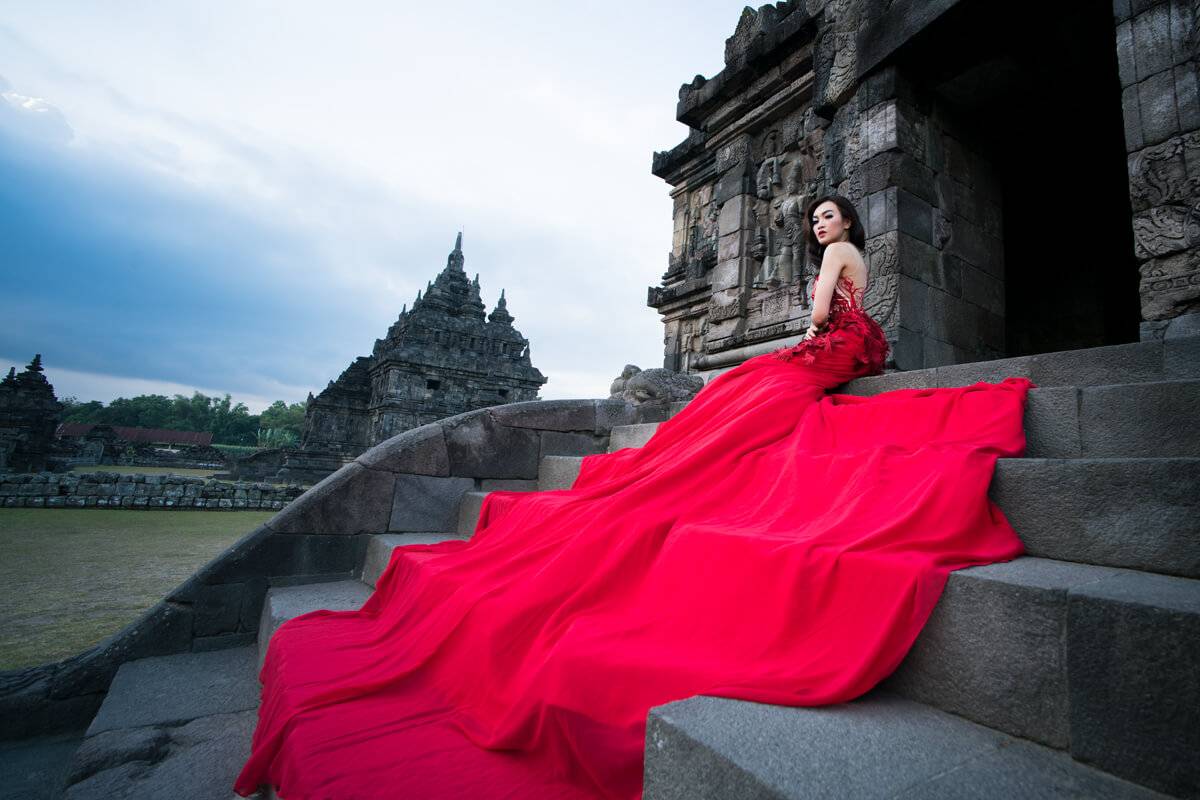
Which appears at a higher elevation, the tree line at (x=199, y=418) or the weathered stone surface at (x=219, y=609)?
the tree line at (x=199, y=418)

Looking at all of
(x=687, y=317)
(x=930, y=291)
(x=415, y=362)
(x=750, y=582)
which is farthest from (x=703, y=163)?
(x=415, y=362)

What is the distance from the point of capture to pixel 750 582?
54.4 inches

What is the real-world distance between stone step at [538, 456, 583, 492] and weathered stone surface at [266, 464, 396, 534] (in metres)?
0.98

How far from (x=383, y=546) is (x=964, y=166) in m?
5.08

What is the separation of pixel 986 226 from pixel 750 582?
451 cm

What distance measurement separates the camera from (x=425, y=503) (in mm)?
3469

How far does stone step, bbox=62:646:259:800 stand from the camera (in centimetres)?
162

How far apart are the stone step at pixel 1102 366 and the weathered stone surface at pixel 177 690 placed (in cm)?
334

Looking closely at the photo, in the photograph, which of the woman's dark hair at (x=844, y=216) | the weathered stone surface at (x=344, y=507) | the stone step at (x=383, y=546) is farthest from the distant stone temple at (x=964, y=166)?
the weathered stone surface at (x=344, y=507)

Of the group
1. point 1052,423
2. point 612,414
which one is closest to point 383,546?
point 612,414

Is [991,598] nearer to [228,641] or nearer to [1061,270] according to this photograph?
[228,641]

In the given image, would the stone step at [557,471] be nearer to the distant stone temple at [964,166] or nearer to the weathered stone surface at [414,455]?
the weathered stone surface at [414,455]

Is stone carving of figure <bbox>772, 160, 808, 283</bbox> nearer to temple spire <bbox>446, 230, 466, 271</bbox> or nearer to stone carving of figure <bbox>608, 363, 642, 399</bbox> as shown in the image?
stone carving of figure <bbox>608, 363, 642, 399</bbox>

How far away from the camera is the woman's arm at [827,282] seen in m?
2.97
